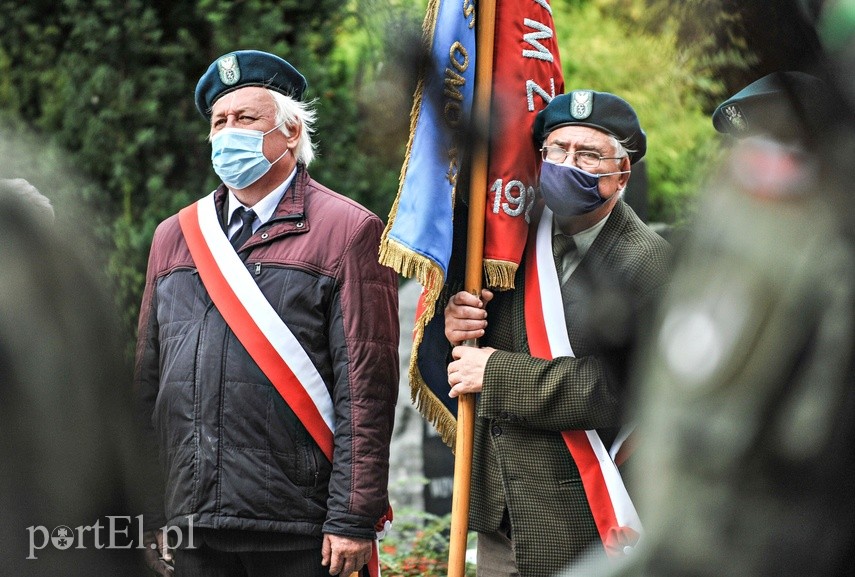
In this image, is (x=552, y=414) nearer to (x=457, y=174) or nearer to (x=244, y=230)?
(x=457, y=174)

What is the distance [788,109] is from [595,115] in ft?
7.64

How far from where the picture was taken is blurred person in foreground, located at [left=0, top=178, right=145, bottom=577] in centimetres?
198

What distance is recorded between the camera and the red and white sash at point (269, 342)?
3221mm

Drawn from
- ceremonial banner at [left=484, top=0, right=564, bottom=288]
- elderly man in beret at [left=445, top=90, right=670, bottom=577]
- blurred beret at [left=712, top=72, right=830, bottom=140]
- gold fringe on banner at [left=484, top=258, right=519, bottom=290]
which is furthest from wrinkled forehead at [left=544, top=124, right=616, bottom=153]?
blurred beret at [left=712, top=72, right=830, bottom=140]

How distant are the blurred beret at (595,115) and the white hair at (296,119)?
798mm

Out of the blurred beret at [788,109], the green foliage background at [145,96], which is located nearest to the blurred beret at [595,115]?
the blurred beret at [788,109]

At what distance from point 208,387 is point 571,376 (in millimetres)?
1037

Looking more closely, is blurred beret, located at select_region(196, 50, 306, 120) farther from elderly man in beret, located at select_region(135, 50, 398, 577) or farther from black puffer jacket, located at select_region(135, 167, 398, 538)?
black puffer jacket, located at select_region(135, 167, 398, 538)

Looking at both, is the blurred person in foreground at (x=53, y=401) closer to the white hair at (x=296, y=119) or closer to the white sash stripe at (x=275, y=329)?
the white sash stripe at (x=275, y=329)

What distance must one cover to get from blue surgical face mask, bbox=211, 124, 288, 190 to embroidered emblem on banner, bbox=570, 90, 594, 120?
3.11 feet

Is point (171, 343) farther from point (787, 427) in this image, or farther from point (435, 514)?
point (435, 514)

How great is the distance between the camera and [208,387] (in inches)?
127

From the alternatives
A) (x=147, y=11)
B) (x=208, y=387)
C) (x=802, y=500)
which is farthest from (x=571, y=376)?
(x=147, y=11)

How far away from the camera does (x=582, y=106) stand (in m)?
3.19
